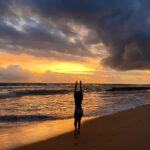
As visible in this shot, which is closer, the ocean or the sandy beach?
the sandy beach

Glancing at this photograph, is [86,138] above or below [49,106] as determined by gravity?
below

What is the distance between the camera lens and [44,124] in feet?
55.5

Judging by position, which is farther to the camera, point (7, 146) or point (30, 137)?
point (30, 137)

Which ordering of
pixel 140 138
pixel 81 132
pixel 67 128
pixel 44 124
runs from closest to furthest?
1. pixel 140 138
2. pixel 81 132
3. pixel 67 128
4. pixel 44 124

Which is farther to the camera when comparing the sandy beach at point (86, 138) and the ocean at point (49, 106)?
the ocean at point (49, 106)

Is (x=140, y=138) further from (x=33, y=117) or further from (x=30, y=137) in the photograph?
(x=33, y=117)

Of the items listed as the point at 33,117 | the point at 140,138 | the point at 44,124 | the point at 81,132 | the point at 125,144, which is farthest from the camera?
the point at 33,117

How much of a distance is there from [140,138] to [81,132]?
11.0 ft

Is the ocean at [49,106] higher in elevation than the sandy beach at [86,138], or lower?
higher

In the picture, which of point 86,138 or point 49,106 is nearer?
point 86,138

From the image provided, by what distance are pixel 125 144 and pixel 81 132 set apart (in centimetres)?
360

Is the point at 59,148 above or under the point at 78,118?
under

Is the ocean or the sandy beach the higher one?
the ocean

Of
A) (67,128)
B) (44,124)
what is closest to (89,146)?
(67,128)
